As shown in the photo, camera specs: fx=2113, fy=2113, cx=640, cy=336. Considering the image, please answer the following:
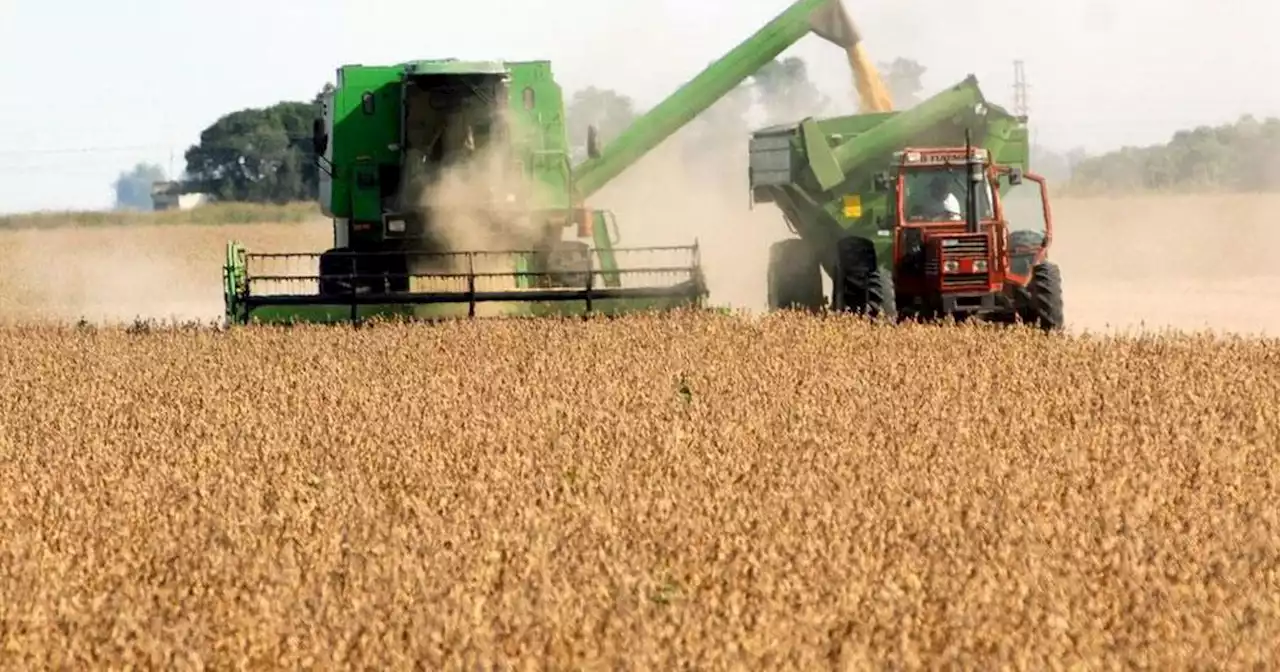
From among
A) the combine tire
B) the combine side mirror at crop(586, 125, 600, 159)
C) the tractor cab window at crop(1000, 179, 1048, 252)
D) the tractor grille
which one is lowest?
the combine tire

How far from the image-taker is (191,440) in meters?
9.30

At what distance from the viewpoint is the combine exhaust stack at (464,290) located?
17281 millimetres

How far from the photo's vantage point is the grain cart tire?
18.1 m

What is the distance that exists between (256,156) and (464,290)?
80.9 metres

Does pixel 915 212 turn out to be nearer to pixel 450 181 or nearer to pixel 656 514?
pixel 450 181

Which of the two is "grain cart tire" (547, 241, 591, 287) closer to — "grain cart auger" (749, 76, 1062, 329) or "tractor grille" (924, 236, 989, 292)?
"grain cart auger" (749, 76, 1062, 329)

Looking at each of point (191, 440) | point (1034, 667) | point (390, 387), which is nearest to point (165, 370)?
point (390, 387)

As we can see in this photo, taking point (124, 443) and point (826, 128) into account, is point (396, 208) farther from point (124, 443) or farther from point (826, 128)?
point (124, 443)

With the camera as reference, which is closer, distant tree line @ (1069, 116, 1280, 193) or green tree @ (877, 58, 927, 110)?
green tree @ (877, 58, 927, 110)

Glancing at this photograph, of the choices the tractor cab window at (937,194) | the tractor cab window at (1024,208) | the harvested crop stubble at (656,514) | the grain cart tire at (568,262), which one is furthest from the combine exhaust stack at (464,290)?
the harvested crop stubble at (656,514)

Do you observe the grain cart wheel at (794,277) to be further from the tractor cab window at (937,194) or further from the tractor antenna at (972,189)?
the tractor antenna at (972,189)

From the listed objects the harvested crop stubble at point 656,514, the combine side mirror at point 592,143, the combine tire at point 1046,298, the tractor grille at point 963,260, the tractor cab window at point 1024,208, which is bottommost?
the harvested crop stubble at point 656,514

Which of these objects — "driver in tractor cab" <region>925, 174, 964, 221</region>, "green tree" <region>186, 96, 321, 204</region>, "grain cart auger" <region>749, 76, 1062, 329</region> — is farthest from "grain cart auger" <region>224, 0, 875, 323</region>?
"green tree" <region>186, 96, 321, 204</region>

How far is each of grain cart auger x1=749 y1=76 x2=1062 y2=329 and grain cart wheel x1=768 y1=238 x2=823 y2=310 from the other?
13 mm
